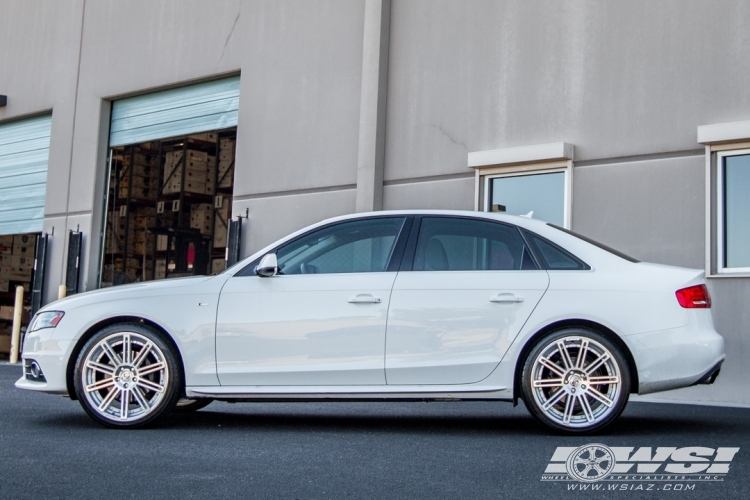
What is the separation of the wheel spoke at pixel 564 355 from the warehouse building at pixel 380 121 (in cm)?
420

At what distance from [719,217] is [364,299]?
5.03 metres

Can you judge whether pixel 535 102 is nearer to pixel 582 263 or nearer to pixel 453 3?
pixel 453 3

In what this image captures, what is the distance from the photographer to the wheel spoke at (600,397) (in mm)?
6094

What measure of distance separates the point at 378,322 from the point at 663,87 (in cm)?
558

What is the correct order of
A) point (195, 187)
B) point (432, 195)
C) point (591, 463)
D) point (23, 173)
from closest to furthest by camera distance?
point (591, 463), point (432, 195), point (23, 173), point (195, 187)

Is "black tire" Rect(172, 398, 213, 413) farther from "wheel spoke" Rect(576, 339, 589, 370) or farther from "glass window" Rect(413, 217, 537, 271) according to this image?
"wheel spoke" Rect(576, 339, 589, 370)

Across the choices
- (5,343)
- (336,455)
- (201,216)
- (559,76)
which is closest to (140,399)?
(336,455)

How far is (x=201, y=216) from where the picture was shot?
65.9ft

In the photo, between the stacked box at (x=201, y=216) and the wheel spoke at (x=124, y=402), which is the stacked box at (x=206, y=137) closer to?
the stacked box at (x=201, y=216)

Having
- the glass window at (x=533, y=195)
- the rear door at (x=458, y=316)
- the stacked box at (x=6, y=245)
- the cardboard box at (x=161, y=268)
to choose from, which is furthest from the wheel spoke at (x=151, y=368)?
the stacked box at (x=6, y=245)

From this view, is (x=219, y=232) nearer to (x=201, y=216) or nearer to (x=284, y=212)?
(x=201, y=216)

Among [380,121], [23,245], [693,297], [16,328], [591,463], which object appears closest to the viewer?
[591,463]

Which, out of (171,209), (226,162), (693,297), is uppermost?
(226,162)

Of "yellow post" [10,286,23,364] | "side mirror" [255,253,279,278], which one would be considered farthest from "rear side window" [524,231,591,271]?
"yellow post" [10,286,23,364]
